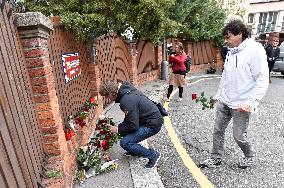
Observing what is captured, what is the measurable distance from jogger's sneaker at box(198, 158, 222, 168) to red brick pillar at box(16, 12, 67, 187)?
2049 mm

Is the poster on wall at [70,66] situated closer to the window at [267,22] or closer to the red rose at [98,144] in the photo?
the red rose at [98,144]

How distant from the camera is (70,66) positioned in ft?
15.8

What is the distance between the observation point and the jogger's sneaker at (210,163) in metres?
4.32

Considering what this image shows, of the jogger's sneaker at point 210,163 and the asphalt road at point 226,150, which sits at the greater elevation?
the jogger's sneaker at point 210,163

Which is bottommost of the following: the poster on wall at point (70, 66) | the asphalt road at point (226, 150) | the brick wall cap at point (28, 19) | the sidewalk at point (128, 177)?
the asphalt road at point (226, 150)

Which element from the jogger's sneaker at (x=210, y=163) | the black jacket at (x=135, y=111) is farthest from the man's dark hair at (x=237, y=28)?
the jogger's sneaker at (x=210, y=163)

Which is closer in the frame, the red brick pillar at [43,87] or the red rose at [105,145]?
the red brick pillar at [43,87]

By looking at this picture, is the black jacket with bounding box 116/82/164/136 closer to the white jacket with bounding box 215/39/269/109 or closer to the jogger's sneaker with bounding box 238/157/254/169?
the white jacket with bounding box 215/39/269/109

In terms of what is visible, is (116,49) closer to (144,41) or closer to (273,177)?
(144,41)

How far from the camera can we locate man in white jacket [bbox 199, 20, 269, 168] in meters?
3.76

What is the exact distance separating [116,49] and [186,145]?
4.74m

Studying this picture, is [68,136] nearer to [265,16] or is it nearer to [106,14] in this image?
[106,14]

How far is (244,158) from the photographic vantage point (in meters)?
4.27

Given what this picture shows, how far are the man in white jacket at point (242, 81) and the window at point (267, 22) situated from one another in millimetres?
29711
